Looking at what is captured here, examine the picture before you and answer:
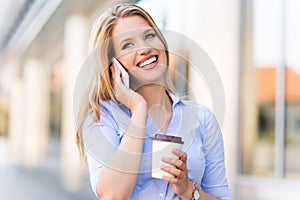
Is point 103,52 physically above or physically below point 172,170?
above

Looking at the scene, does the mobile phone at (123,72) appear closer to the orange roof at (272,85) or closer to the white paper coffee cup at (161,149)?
the white paper coffee cup at (161,149)

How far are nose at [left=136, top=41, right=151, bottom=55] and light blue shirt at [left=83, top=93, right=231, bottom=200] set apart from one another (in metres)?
0.10

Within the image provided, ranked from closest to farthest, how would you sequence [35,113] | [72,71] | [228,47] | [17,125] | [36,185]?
[228,47]
[72,71]
[36,185]
[35,113]
[17,125]

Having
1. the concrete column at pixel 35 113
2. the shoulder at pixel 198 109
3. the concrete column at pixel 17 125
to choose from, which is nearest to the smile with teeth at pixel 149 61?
the shoulder at pixel 198 109

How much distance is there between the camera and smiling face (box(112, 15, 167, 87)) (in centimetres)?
112

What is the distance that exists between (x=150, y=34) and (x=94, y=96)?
15 centimetres

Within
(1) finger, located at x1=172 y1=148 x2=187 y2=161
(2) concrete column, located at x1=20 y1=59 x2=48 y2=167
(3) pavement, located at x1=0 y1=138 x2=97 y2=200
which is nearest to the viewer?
(1) finger, located at x1=172 y1=148 x2=187 y2=161

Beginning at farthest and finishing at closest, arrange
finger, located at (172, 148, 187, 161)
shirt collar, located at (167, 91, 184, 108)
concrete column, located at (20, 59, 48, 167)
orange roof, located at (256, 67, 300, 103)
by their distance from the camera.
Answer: concrete column, located at (20, 59, 48, 167)
orange roof, located at (256, 67, 300, 103)
shirt collar, located at (167, 91, 184, 108)
finger, located at (172, 148, 187, 161)

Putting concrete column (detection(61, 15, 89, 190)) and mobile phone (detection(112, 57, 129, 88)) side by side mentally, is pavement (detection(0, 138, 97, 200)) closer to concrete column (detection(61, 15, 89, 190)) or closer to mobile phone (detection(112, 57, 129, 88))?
concrete column (detection(61, 15, 89, 190))

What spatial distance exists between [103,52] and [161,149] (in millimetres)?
198

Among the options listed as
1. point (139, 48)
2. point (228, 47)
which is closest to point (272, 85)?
point (228, 47)

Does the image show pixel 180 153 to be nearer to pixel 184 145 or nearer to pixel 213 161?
pixel 184 145

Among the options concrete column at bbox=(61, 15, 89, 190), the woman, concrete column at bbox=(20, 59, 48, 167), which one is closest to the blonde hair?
the woman

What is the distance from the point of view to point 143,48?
1.11 metres
